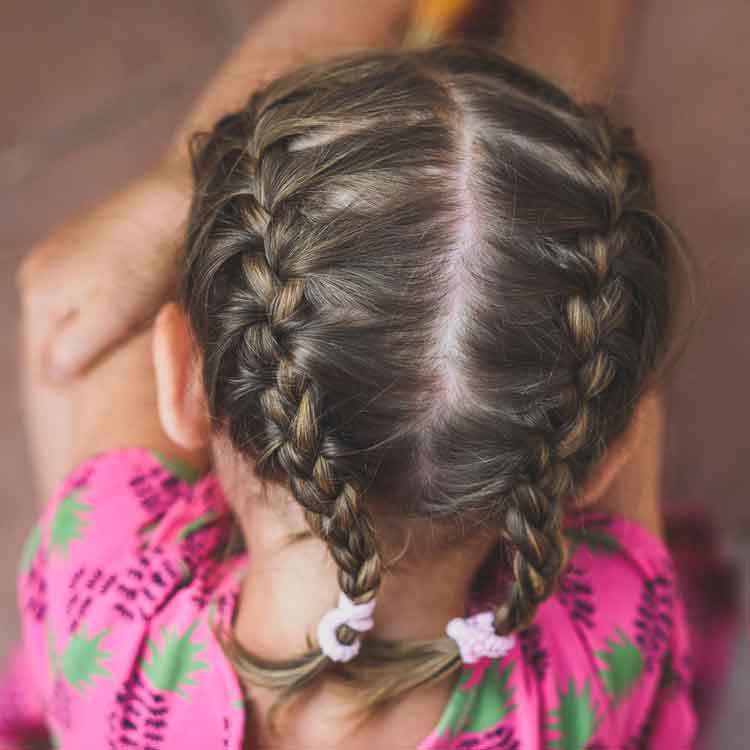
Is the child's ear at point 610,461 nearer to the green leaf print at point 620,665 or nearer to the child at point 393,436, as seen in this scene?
the child at point 393,436

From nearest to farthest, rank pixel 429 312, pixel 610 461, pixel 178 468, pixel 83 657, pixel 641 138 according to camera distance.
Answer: pixel 429 312 → pixel 610 461 → pixel 83 657 → pixel 178 468 → pixel 641 138

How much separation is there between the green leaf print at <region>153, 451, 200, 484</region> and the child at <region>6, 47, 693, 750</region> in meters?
0.05

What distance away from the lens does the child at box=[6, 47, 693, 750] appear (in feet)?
1.74

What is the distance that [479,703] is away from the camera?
0.69m

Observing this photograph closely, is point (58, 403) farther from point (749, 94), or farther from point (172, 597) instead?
point (749, 94)

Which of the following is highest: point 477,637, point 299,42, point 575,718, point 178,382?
point 299,42

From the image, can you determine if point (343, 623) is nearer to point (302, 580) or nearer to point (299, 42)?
point (302, 580)

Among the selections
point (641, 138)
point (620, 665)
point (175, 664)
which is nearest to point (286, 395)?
point (175, 664)

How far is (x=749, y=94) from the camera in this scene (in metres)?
1.41

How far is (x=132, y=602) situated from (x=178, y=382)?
181 mm

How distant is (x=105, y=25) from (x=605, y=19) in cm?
74

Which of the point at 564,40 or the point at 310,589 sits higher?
the point at 564,40

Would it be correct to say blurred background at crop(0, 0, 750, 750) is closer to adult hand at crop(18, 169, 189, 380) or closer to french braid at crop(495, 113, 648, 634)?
adult hand at crop(18, 169, 189, 380)

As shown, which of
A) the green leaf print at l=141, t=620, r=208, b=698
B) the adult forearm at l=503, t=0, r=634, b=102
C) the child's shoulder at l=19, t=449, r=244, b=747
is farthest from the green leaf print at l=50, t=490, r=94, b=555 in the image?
the adult forearm at l=503, t=0, r=634, b=102
